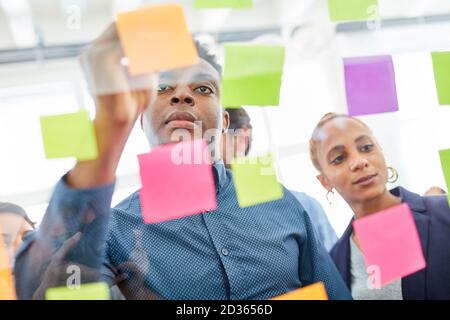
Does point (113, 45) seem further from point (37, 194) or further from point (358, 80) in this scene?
point (358, 80)

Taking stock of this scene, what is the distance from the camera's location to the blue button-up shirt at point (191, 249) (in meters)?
0.89

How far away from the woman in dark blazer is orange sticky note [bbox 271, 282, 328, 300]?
0.06 meters

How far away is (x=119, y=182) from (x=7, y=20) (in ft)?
1.39

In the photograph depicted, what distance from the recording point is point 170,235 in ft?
3.12

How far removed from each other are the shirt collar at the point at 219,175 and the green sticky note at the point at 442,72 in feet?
1.73

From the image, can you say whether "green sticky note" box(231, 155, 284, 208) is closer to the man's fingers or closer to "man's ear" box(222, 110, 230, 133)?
"man's ear" box(222, 110, 230, 133)

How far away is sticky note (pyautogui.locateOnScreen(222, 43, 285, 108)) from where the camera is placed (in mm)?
984

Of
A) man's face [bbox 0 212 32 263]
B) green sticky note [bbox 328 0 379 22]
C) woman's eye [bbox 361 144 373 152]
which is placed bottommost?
man's face [bbox 0 212 32 263]

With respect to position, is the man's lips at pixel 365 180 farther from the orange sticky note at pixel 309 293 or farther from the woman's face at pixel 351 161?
the orange sticky note at pixel 309 293

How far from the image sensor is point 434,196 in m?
1.06

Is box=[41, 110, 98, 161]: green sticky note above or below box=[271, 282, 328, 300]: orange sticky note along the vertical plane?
above

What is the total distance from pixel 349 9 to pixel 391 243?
505 mm

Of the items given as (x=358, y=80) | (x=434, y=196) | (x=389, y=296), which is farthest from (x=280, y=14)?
(x=389, y=296)

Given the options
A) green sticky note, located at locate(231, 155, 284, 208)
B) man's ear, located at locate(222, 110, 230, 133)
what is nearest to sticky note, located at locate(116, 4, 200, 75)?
man's ear, located at locate(222, 110, 230, 133)
